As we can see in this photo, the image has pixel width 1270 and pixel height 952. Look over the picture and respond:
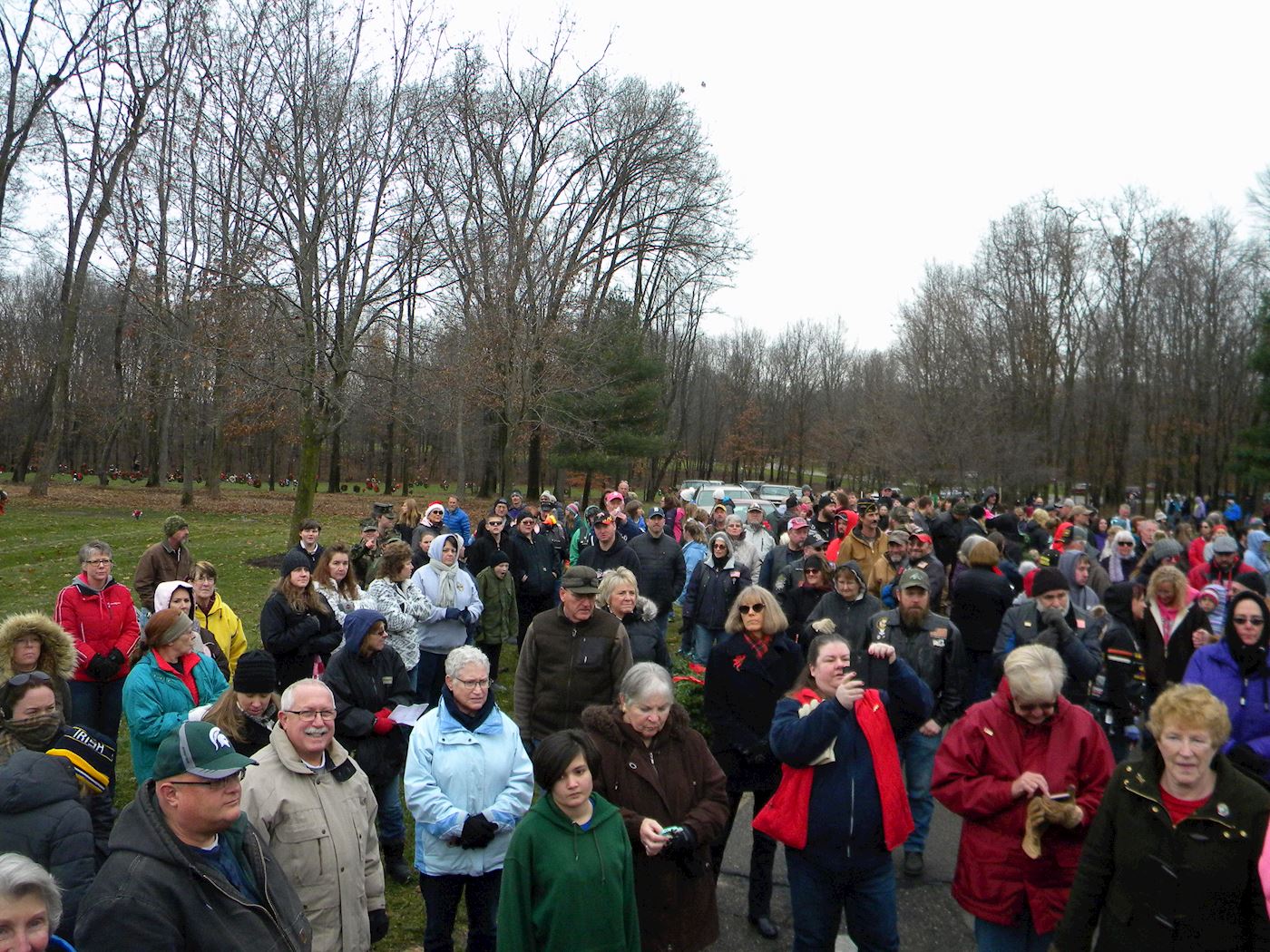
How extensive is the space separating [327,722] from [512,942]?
1159 mm

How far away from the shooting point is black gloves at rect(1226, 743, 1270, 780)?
4695mm

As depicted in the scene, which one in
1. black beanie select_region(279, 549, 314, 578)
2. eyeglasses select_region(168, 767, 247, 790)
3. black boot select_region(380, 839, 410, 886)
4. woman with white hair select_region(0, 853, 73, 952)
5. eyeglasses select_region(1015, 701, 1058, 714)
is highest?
black beanie select_region(279, 549, 314, 578)

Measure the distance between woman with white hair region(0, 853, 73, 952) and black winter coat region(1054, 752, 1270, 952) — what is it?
3405 millimetres

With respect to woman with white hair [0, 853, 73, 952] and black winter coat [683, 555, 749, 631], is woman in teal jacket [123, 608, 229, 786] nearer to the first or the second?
woman with white hair [0, 853, 73, 952]

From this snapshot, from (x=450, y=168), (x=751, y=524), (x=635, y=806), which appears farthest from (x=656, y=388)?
(x=635, y=806)

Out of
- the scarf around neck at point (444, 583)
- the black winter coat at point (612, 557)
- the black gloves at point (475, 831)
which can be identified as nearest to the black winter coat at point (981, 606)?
the black winter coat at point (612, 557)

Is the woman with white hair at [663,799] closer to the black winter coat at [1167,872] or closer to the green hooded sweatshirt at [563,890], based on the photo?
the green hooded sweatshirt at [563,890]

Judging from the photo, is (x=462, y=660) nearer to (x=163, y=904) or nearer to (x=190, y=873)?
(x=190, y=873)

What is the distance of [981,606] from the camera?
25.9ft

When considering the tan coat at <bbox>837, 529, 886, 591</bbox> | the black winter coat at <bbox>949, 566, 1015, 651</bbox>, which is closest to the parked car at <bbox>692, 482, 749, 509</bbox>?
the tan coat at <bbox>837, 529, 886, 591</bbox>

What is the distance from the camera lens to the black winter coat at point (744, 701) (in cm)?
508

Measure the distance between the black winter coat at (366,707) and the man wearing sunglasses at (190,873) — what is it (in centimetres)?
224

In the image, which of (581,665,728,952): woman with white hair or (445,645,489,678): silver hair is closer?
(581,665,728,952): woman with white hair

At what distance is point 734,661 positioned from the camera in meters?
5.14
